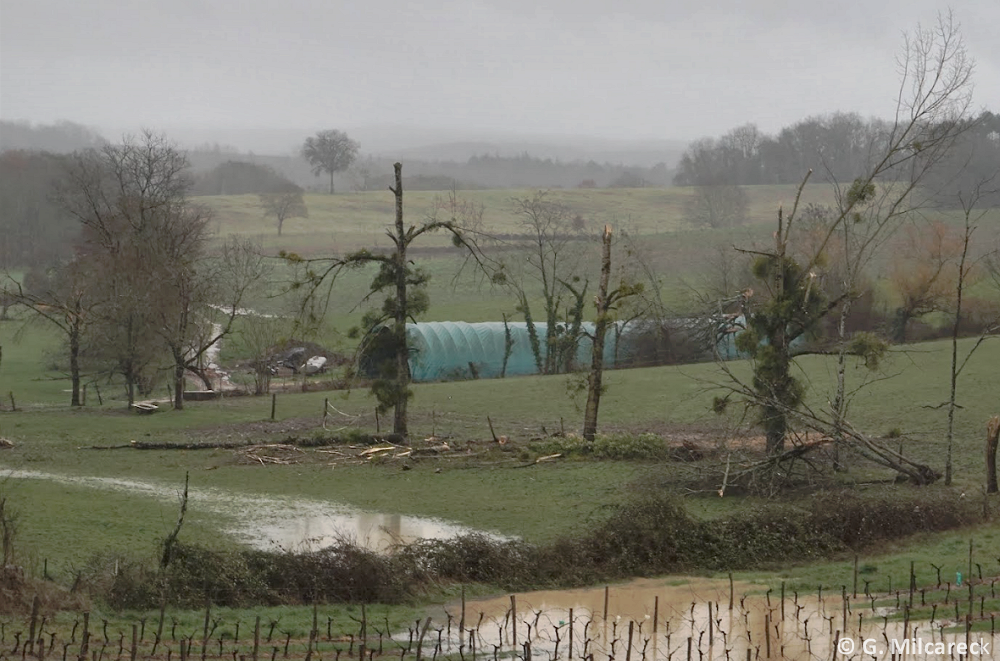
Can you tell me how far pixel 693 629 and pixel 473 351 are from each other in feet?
141

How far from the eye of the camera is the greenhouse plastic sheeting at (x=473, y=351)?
58094mm

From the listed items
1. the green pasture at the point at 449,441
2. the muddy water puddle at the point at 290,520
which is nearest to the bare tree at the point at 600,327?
the green pasture at the point at 449,441

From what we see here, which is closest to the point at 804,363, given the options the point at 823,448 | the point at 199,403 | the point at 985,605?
the point at 823,448

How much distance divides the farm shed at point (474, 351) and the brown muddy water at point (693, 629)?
36.0 meters

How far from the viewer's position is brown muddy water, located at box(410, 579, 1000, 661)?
1555cm

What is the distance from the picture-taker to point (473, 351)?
59938mm

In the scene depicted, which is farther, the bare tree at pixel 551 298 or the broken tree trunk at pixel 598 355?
the bare tree at pixel 551 298

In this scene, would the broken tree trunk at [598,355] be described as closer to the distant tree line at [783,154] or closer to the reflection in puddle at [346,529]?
the reflection in puddle at [346,529]

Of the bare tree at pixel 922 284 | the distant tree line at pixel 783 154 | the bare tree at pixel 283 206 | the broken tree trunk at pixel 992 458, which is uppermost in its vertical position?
the distant tree line at pixel 783 154

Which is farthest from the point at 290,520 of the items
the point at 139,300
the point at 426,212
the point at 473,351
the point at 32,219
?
the point at 426,212

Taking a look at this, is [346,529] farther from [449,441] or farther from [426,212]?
[426,212]

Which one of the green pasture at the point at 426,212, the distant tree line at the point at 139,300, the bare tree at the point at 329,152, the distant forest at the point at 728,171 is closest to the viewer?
the distant tree line at the point at 139,300

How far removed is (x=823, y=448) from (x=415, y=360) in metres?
25.6

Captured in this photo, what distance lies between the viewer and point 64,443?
38.2 metres
